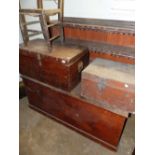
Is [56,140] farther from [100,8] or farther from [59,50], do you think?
[100,8]

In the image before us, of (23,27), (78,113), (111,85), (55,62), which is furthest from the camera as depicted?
(23,27)

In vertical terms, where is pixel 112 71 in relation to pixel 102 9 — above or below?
below

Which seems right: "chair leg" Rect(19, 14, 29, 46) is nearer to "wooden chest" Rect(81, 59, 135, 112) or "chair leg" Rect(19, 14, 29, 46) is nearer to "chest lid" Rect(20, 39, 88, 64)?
"chest lid" Rect(20, 39, 88, 64)

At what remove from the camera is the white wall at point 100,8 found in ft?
4.68

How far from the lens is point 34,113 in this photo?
6.40ft

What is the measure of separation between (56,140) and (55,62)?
0.79 m

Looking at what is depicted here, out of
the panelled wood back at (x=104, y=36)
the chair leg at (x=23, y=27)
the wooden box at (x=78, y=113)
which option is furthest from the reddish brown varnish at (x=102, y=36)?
the wooden box at (x=78, y=113)

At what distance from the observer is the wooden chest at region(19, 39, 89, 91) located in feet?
4.60

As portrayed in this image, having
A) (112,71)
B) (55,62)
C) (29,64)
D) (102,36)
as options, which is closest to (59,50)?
(55,62)

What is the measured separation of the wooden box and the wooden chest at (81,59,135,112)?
9 cm

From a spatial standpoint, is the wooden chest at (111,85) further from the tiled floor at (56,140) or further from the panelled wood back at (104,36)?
the tiled floor at (56,140)

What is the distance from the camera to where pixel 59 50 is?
1.54m

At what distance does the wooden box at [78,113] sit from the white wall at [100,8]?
30.0 inches
